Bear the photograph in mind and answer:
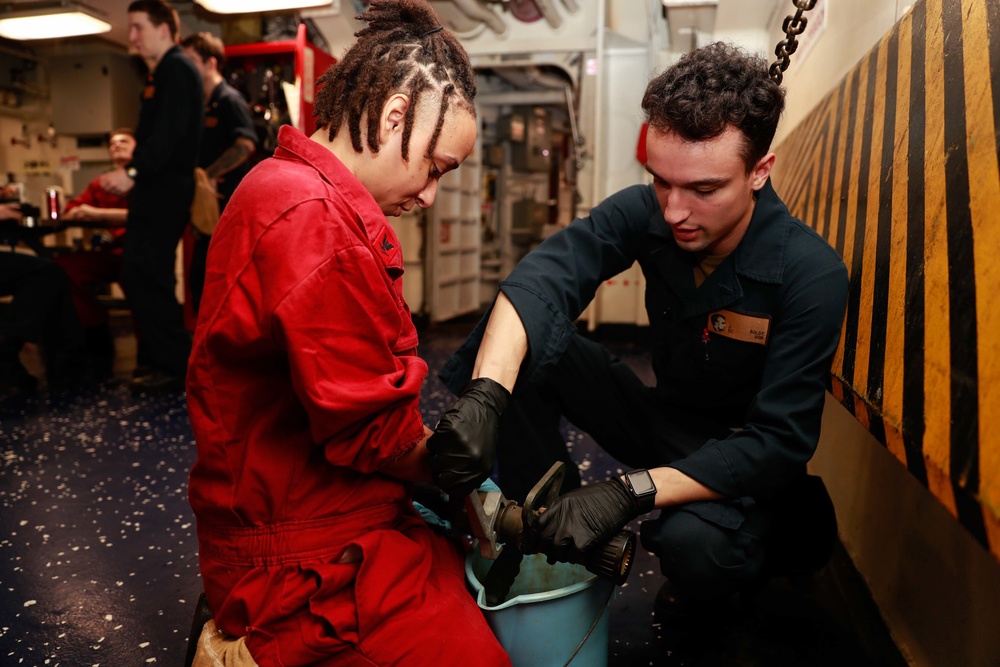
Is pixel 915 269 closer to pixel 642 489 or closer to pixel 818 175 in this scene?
pixel 642 489

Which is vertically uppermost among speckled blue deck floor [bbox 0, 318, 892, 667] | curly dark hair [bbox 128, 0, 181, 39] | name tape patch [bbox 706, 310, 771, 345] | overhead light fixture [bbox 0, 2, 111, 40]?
overhead light fixture [bbox 0, 2, 111, 40]

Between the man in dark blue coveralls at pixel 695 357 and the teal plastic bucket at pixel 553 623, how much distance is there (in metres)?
0.09

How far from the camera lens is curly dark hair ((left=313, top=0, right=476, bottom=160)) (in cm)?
104

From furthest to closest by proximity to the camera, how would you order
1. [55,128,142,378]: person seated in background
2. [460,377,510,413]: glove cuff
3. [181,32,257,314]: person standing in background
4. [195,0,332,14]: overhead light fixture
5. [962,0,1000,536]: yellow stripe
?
[195,0,332,14]: overhead light fixture, [55,128,142,378]: person seated in background, [181,32,257,314]: person standing in background, [460,377,510,413]: glove cuff, [962,0,1000,536]: yellow stripe

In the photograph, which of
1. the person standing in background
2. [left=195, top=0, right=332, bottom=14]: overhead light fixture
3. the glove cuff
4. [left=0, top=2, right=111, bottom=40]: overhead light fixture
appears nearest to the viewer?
the glove cuff

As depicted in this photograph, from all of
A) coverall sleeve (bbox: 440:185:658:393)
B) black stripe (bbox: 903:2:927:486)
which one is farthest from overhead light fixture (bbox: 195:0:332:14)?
black stripe (bbox: 903:2:927:486)

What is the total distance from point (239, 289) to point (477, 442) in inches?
15.6

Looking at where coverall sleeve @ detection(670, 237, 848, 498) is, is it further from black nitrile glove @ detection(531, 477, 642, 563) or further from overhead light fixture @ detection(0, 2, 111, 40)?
overhead light fixture @ detection(0, 2, 111, 40)

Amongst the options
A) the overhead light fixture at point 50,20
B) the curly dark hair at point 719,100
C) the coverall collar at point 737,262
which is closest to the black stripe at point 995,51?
the curly dark hair at point 719,100

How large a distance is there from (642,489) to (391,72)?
795 millimetres

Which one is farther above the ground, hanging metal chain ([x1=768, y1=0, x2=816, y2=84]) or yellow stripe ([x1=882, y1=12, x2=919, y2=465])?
hanging metal chain ([x1=768, y1=0, x2=816, y2=84])

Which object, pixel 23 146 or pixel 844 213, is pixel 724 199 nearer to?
pixel 844 213

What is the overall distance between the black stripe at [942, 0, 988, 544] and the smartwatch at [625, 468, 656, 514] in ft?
1.69

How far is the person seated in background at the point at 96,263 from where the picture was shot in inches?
154
